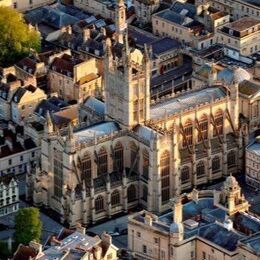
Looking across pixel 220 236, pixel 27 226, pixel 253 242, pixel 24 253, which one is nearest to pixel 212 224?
pixel 220 236

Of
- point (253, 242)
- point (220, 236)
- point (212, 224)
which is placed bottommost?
point (220, 236)

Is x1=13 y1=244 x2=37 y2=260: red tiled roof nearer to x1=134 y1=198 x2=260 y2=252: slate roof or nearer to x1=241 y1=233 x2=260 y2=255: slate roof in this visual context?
x1=134 y1=198 x2=260 y2=252: slate roof

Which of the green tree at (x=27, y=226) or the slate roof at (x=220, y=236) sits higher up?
the slate roof at (x=220, y=236)

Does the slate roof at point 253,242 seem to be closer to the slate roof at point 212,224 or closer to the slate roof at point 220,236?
the slate roof at point 212,224

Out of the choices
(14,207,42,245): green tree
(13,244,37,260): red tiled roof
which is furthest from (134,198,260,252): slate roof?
(13,244,37,260): red tiled roof

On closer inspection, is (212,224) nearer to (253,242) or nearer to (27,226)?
(253,242)

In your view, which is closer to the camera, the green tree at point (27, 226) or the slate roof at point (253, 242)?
the slate roof at point (253, 242)

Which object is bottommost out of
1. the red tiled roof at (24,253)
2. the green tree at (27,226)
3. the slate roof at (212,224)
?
the green tree at (27,226)

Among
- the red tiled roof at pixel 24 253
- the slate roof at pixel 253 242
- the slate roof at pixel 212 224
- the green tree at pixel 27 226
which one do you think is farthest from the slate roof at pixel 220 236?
the green tree at pixel 27 226
